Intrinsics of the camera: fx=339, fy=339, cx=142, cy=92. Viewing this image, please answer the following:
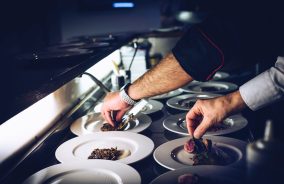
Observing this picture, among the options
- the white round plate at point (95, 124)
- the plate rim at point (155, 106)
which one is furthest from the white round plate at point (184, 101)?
the white round plate at point (95, 124)

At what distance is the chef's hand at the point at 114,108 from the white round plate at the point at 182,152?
49 cm

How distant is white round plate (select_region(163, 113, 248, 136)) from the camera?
192cm

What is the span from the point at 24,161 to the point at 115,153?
431mm

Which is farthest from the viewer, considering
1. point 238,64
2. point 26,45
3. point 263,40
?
point 26,45

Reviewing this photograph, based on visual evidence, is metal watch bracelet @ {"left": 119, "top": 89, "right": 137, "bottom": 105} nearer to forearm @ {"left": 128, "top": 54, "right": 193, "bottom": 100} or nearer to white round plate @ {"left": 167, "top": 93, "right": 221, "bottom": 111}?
forearm @ {"left": 128, "top": 54, "right": 193, "bottom": 100}

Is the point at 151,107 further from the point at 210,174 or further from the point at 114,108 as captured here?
the point at 210,174

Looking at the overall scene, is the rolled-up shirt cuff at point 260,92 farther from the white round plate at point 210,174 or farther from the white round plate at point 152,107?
the white round plate at point 152,107

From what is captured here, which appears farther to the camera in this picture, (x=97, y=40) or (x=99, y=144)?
(x=97, y=40)

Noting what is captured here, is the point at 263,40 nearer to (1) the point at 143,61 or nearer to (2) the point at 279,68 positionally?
(2) the point at 279,68

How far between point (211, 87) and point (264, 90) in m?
1.28

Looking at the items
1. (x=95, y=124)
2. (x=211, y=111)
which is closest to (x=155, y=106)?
(x=95, y=124)

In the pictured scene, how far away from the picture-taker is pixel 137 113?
7.44ft

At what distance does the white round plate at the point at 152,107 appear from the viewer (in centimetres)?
236

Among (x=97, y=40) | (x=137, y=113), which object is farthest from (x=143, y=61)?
(x=137, y=113)
